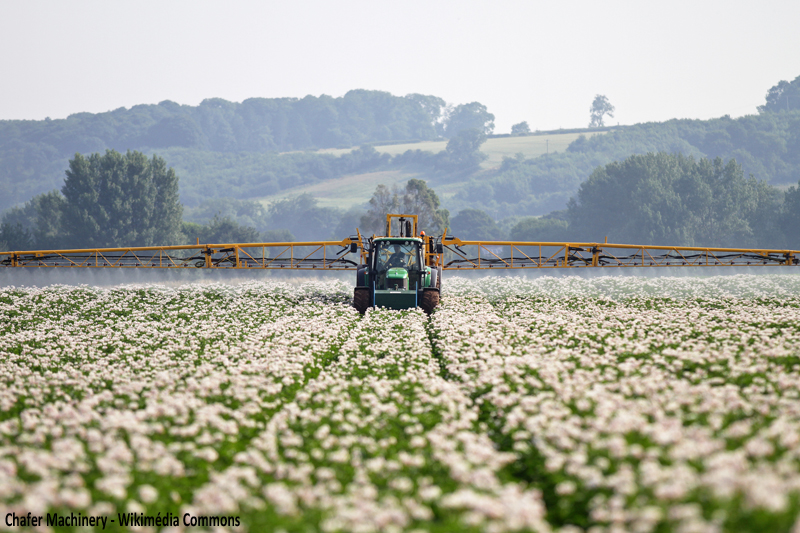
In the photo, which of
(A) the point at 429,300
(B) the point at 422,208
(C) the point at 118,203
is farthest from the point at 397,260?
(B) the point at 422,208

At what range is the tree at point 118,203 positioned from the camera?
82.4 meters

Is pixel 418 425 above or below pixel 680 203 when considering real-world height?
below

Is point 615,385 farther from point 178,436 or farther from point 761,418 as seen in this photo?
point 178,436

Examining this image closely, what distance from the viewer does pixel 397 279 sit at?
23.7m

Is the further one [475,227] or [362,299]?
[475,227]

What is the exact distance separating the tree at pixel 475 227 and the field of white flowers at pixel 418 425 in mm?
114968

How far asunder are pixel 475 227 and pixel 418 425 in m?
126

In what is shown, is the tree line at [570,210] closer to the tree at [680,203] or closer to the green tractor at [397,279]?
the tree at [680,203]

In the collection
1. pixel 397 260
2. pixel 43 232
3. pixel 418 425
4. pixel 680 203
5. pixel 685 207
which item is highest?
pixel 680 203

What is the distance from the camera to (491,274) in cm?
4181

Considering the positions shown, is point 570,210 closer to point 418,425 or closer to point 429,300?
point 429,300

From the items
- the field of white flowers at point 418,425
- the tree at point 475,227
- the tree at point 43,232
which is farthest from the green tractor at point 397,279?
the tree at point 475,227

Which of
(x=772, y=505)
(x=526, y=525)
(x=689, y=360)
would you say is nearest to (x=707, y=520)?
(x=772, y=505)

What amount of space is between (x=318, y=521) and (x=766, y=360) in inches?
377
